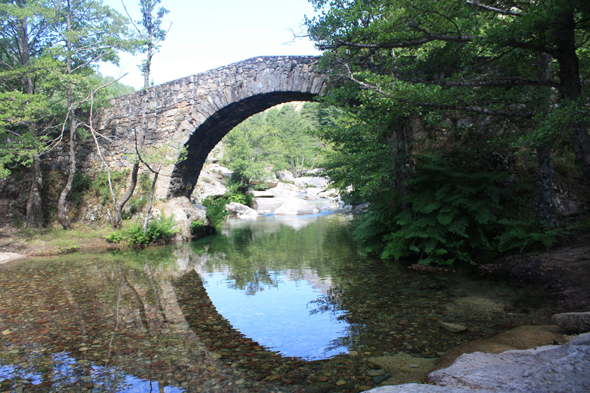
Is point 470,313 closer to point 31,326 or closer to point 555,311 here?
point 555,311

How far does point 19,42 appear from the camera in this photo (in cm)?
1138

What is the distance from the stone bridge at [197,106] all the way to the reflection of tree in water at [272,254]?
3.26 meters

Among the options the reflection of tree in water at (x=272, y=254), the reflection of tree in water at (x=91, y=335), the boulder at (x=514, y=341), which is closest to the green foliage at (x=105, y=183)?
the reflection of tree in water at (x=272, y=254)

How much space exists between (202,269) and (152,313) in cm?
252

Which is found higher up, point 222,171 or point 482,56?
point 482,56

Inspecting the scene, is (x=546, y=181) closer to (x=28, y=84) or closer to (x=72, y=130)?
(x=72, y=130)

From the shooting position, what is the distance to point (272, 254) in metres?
7.95

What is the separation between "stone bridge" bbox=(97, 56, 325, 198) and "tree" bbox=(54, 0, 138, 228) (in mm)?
1400

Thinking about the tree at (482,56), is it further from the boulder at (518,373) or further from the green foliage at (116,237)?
the green foliage at (116,237)

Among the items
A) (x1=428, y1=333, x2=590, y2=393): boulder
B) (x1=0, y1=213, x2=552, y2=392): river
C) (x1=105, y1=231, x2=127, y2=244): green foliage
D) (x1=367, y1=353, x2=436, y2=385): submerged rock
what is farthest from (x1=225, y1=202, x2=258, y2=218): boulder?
(x1=428, y1=333, x2=590, y2=393): boulder

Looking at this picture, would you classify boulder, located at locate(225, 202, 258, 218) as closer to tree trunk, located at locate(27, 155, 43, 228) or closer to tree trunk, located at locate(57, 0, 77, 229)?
tree trunk, located at locate(57, 0, 77, 229)

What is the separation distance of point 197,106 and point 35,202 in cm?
606

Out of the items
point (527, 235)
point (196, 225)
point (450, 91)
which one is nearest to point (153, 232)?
point (196, 225)

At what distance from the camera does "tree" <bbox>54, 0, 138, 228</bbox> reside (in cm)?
1115
